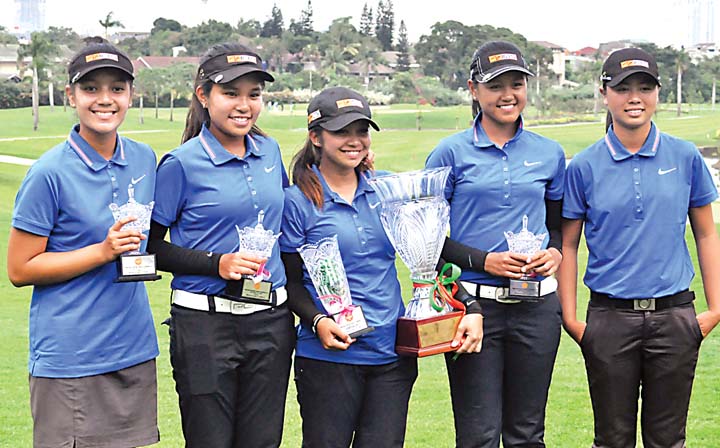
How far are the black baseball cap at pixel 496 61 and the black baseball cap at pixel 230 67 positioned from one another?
93 centimetres

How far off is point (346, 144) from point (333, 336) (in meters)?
0.77

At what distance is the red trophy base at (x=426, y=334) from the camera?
405 centimetres

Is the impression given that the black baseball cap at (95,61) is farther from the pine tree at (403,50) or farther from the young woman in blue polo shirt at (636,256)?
the pine tree at (403,50)

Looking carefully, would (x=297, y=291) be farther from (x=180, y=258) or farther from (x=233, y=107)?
(x=233, y=107)

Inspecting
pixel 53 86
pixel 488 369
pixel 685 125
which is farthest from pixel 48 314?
pixel 53 86

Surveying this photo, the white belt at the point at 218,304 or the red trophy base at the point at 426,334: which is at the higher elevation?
the white belt at the point at 218,304

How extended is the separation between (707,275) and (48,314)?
114 inches

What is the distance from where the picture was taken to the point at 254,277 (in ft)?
12.7

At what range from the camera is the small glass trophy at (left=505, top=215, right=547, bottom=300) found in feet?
13.7

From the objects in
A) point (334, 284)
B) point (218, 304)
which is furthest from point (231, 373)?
point (334, 284)

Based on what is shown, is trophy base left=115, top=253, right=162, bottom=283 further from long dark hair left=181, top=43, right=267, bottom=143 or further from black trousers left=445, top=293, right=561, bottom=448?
black trousers left=445, top=293, right=561, bottom=448

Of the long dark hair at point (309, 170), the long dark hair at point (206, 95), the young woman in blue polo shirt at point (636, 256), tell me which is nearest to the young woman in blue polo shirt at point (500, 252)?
the young woman in blue polo shirt at point (636, 256)

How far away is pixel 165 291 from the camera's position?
1520 cm

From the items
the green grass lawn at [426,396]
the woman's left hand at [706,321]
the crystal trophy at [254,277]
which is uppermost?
the crystal trophy at [254,277]
